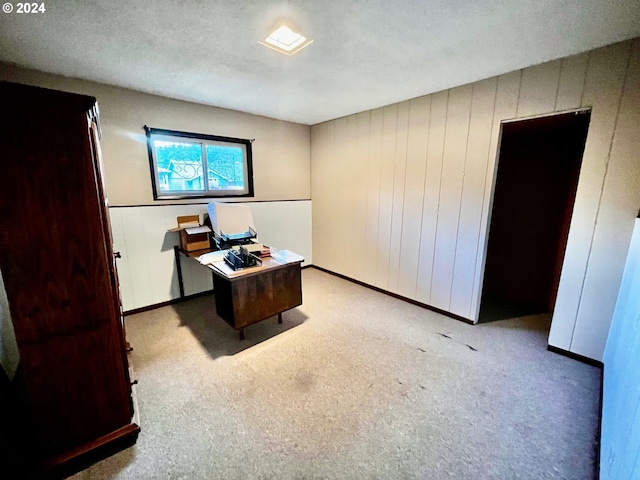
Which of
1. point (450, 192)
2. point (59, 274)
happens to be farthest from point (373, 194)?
point (59, 274)

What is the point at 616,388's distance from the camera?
139 cm

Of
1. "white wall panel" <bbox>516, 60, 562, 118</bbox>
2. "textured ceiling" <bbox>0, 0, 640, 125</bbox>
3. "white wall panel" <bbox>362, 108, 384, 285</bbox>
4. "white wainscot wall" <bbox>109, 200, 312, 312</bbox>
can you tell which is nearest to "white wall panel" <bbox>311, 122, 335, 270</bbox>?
"white wall panel" <bbox>362, 108, 384, 285</bbox>

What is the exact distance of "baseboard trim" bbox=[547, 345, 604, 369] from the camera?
203 cm

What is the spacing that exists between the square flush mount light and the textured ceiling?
0.05 metres

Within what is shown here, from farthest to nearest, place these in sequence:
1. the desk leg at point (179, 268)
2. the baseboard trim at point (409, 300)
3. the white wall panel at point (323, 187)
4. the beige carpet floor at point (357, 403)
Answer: the white wall panel at point (323, 187) < the desk leg at point (179, 268) < the baseboard trim at point (409, 300) < the beige carpet floor at point (357, 403)

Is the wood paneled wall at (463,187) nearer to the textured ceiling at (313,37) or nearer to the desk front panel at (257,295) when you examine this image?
the textured ceiling at (313,37)

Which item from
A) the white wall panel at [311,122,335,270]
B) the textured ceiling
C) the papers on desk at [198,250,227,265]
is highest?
the textured ceiling

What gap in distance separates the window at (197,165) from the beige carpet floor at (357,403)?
5.26 feet

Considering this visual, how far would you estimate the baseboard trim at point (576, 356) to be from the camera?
Result: 203 centimetres

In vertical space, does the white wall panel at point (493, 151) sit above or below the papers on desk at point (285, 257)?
above

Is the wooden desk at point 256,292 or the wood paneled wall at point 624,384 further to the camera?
the wooden desk at point 256,292

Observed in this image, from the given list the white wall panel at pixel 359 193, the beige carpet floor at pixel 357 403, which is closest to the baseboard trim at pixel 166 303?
the beige carpet floor at pixel 357 403

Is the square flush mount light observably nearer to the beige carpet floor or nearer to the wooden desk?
the wooden desk

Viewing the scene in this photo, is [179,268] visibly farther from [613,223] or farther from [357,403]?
[613,223]
